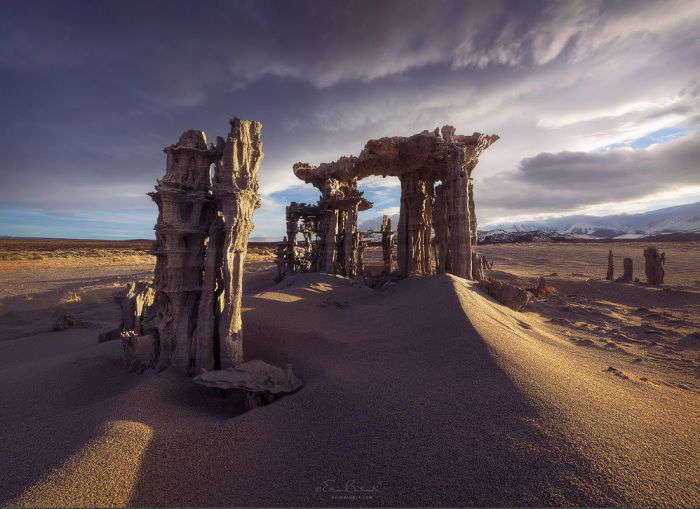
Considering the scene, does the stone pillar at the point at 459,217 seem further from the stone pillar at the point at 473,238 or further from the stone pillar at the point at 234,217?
the stone pillar at the point at 234,217

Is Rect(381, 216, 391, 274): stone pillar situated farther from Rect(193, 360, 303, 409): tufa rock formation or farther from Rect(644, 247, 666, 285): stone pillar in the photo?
Rect(193, 360, 303, 409): tufa rock formation

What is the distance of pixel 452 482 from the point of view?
10.9 feet

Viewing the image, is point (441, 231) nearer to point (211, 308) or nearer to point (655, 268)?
point (211, 308)

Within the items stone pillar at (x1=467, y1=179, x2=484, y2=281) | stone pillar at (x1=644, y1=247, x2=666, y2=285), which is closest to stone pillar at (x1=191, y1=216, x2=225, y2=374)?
stone pillar at (x1=467, y1=179, x2=484, y2=281)

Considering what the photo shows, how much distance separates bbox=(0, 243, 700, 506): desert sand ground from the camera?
10.9 feet

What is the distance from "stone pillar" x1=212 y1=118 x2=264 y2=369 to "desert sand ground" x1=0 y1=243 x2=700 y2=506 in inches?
41.8

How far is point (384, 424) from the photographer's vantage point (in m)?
4.30

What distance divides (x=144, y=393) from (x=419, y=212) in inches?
670

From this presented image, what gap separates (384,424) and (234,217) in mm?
4685

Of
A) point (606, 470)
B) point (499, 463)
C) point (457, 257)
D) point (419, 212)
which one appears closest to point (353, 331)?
point (499, 463)

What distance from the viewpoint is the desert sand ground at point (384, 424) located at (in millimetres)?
3320

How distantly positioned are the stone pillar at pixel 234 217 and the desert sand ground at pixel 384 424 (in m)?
1.06
